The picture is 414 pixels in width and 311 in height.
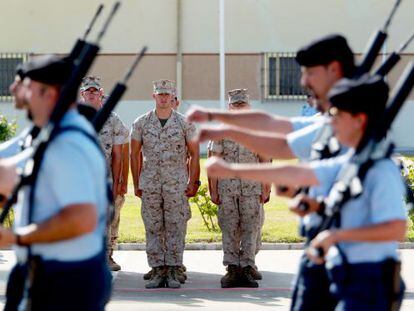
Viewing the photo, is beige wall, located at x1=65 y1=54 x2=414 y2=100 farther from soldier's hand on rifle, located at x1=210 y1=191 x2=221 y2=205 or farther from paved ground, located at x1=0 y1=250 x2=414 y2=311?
soldier's hand on rifle, located at x1=210 y1=191 x2=221 y2=205

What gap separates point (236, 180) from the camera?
11430 millimetres

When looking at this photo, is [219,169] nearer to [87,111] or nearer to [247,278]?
[87,111]

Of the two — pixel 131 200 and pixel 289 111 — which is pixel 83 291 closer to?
pixel 131 200

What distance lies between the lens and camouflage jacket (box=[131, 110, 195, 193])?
11445mm

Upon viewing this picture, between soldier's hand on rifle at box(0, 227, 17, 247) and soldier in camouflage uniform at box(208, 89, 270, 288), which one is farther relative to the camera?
soldier in camouflage uniform at box(208, 89, 270, 288)

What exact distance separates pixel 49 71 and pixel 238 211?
21.0ft

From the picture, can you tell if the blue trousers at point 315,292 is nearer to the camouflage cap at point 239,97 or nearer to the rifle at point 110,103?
the rifle at point 110,103

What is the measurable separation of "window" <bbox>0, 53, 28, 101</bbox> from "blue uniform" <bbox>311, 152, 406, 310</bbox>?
2472 centimetres

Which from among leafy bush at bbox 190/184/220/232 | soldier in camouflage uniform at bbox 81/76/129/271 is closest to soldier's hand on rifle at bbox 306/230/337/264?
soldier in camouflage uniform at bbox 81/76/129/271

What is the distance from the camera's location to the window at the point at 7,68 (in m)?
29.7

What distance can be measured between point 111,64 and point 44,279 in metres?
24.6

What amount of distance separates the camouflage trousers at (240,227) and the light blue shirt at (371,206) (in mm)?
5898

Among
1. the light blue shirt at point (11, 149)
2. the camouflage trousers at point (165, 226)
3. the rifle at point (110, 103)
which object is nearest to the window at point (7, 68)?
the camouflage trousers at point (165, 226)

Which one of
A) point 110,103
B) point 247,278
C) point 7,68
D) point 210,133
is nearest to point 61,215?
point 210,133
